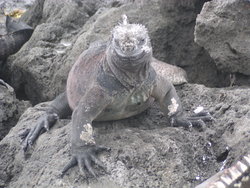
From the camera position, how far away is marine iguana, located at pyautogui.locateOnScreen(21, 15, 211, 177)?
12.2 feet

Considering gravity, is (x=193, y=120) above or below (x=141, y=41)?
below

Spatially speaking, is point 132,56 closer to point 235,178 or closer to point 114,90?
point 114,90

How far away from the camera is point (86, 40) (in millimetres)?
5836

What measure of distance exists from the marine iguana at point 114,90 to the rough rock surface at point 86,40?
1296 mm

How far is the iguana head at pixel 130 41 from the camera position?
3.62m

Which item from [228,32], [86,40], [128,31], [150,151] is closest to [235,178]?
[150,151]

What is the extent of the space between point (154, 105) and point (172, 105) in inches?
16.3

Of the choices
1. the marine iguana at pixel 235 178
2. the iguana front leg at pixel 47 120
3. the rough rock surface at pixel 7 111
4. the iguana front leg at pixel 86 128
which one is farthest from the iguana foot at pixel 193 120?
the rough rock surface at pixel 7 111

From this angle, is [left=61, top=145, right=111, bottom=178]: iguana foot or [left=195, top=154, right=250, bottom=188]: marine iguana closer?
[left=195, top=154, right=250, bottom=188]: marine iguana

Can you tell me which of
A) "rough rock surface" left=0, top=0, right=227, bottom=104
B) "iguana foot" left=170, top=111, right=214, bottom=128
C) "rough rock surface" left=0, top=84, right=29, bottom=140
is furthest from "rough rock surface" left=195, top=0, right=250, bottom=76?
"rough rock surface" left=0, top=84, right=29, bottom=140

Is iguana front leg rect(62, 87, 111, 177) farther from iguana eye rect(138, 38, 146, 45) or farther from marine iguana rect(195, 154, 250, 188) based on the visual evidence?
marine iguana rect(195, 154, 250, 188)

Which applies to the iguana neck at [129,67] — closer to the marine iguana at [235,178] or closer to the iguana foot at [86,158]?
the iguana foot at [86,158]

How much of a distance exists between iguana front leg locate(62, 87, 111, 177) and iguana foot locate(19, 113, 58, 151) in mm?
663

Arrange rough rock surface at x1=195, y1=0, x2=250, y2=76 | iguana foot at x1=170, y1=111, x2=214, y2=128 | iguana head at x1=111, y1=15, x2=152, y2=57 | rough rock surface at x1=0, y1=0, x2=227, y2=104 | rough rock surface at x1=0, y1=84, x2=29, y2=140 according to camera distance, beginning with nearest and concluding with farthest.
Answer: iguana head at x1=111, y1=15, x2=152, y2=57 < iguana foot at x1=170, y1=111, x2=214, y2=128 < rough rock surface at x1=195, y1=0, x2=250, y2=76 < rough rock surface at x1=0, y1=84, x2=29, y2=140 < rough rock surface at x1=0, y1=0, x2=227, y2=104
